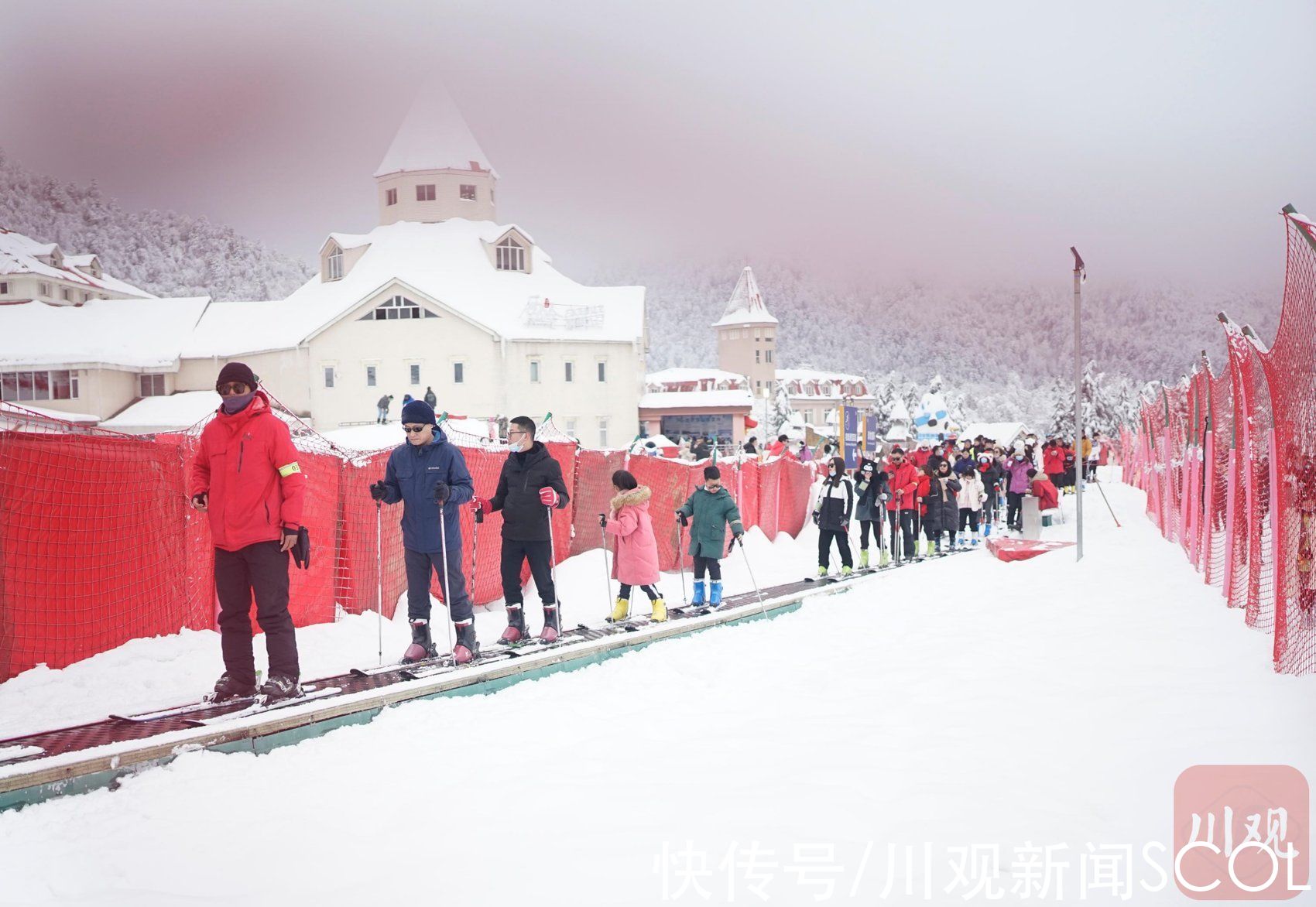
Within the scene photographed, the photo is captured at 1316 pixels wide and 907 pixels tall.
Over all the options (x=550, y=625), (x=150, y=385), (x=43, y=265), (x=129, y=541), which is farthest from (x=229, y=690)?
(x=43, y=265)

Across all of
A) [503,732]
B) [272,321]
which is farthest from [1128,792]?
[272,321]

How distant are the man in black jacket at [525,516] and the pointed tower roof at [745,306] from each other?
104336mm

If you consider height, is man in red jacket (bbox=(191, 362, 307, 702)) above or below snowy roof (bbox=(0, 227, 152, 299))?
below

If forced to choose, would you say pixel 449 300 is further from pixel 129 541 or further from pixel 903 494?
pixel 129 541

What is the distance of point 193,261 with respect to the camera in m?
51.2

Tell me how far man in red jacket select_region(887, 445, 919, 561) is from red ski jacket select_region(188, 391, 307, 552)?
36.0 ft

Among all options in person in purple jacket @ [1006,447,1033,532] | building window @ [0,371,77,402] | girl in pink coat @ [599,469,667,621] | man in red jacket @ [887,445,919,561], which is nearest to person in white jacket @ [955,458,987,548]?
person in purple jacket @ [1006,447,1033,532]

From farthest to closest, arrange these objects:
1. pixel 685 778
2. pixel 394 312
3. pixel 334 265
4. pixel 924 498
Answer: pixel 334 265, pixel 394 312, pixel 924 498, pixel 685 778

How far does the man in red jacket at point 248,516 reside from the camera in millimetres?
5379

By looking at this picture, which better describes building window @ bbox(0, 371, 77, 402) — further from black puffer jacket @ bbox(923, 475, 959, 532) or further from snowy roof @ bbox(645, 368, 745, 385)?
snowy roof @ bbox(645, 368, 745, 385)

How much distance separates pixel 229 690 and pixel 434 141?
61956mm

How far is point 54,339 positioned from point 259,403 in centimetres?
3936

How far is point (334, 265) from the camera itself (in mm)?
52031

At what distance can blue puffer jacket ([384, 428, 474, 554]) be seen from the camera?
6.71 metres
